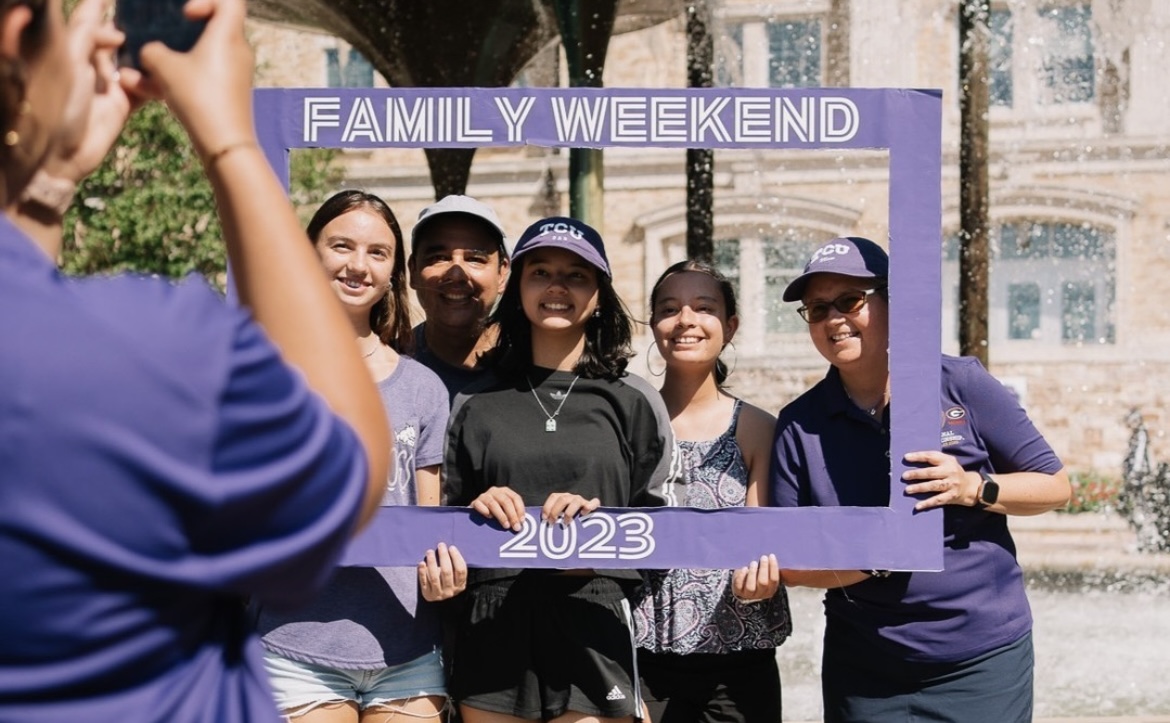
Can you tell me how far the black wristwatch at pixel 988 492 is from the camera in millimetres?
3408

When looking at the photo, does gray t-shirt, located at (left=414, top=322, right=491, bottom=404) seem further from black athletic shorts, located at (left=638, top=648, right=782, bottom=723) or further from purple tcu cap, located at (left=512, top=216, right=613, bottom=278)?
black athletic shorts, located at (left=638, top=648, right=782, bottom=723)

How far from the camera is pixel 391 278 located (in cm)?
384

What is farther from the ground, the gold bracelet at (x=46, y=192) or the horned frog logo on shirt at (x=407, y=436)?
the gold bracelet at (x=46, y=192)

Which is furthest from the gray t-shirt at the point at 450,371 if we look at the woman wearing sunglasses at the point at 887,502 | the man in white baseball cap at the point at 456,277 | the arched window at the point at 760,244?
the arched window at the point at 760,244

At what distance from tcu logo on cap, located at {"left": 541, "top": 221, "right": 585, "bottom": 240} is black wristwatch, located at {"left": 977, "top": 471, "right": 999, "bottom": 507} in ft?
3.91

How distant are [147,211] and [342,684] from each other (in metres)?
15.0

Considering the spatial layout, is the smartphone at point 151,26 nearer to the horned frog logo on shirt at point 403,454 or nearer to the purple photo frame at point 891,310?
the purple photo frame at point 891,310

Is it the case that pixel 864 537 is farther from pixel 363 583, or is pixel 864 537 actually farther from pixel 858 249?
pixel 363 583

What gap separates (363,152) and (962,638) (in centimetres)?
1963

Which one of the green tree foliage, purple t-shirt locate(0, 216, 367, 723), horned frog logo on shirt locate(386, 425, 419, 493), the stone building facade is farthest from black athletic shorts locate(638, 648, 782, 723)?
the stone building facade

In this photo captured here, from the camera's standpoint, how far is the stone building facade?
21.0 m

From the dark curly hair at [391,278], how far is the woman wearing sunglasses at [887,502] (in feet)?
3.43

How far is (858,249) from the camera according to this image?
3.63m

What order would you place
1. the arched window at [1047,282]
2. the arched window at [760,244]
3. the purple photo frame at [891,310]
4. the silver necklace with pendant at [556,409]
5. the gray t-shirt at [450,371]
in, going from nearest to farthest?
the purple photo frame at [891,310] → the silver necklace with pendant at [556,409] → the gray t-shirt at [450,371] → the arched window at [760,244] → the arched window at [1047,282]
